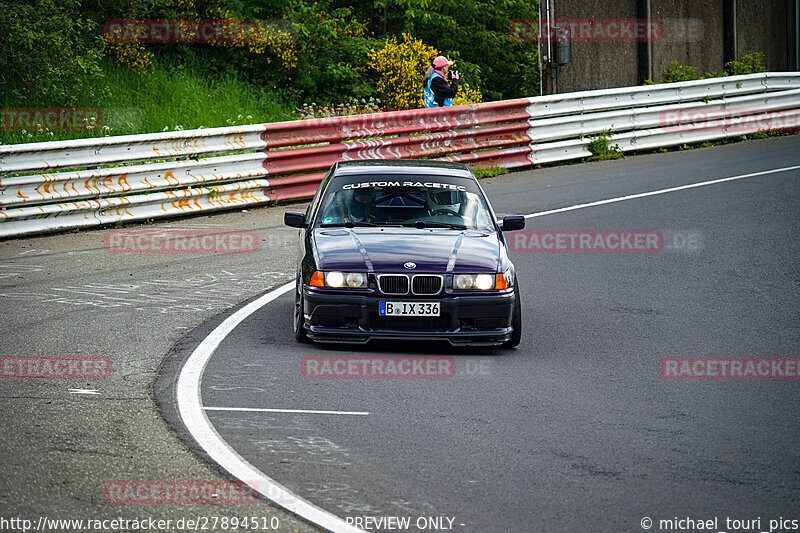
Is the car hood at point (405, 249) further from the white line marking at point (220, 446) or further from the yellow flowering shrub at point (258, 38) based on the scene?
the yellow flowering shrub at point (258, 38)

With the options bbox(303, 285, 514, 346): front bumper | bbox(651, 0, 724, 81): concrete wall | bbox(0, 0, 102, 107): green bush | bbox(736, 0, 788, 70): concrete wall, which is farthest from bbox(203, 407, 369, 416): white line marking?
bbox(736, 0, 788, 70): concrete wall

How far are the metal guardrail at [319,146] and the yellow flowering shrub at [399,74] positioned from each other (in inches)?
244

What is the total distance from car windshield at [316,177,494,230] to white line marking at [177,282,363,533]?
1.37m

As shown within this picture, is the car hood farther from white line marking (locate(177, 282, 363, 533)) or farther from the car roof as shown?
white line marking (locate(177, 282, 363, 533))

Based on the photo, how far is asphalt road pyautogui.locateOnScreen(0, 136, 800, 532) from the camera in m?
5.62

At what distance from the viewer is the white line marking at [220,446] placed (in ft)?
17.5

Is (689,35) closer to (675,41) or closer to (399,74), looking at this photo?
(675,41)

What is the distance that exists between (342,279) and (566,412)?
2.31 meters

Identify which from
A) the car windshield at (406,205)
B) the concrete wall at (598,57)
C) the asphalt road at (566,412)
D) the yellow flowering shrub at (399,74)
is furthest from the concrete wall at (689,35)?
the car windshield at (406,205)

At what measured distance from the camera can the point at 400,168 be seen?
33.6 ft

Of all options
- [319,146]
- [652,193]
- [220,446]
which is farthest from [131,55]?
[220,446]

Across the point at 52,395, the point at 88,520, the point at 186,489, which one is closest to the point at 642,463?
the point at 186,489

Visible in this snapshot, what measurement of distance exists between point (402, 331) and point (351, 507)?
324 centimetres

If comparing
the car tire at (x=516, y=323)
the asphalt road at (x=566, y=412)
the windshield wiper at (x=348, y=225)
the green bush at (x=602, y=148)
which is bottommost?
the asphalt road at (x=566, y=412)
